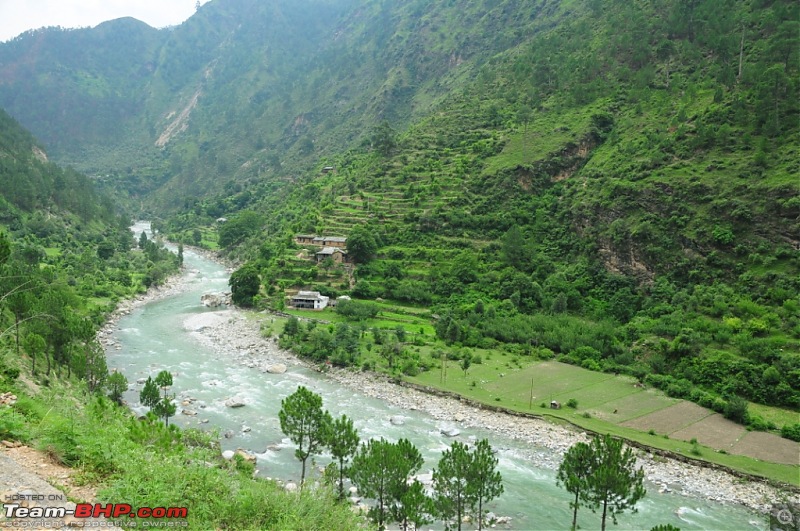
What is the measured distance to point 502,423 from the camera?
33562 millimetres

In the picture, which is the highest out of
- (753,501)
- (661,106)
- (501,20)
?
(501,20)

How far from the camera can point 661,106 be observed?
66.9 meters

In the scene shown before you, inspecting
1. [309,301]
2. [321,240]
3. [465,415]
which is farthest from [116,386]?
[321,240]

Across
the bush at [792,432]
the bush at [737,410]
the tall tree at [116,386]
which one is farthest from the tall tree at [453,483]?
the bush at [792,432]

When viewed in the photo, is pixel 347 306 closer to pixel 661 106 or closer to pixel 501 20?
pixel 661 106

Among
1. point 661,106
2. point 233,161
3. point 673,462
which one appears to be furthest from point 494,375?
point 233,161

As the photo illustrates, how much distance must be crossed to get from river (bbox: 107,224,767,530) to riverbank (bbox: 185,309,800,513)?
24.7 inches

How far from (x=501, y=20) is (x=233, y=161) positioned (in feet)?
310

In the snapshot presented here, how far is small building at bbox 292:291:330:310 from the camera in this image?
5831 centimetres

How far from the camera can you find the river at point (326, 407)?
23703 millimetres

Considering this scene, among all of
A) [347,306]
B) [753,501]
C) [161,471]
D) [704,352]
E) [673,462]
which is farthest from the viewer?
[347,306]

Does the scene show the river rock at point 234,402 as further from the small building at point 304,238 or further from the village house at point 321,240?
the small building at point 304,238

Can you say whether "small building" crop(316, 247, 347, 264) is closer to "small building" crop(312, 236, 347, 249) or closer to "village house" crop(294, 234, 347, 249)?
"village house" crop(294, 234, 347, 249)

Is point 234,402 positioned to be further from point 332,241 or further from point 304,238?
point 304,238
